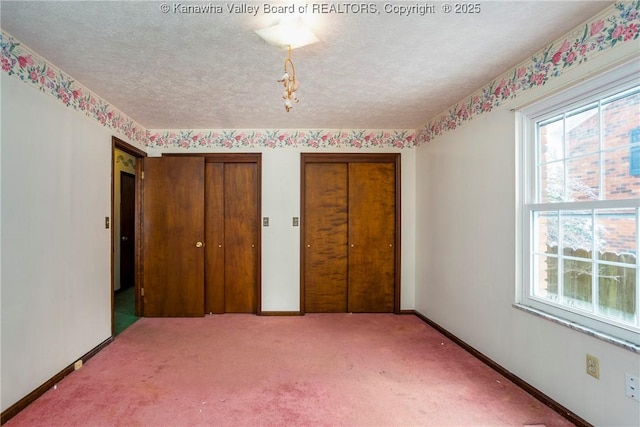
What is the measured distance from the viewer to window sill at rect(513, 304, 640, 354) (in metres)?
1.46

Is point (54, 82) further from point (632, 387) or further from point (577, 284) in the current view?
point (632, 387)

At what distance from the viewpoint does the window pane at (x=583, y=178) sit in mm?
1707

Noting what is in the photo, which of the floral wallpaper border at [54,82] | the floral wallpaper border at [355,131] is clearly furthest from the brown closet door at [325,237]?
the floral wallpaper border at [54,82]

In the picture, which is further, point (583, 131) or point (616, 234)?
point (583, 131)

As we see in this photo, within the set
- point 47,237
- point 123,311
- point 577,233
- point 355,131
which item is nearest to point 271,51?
point 355,131

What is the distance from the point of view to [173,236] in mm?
3562

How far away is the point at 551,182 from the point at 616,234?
1.72 feet

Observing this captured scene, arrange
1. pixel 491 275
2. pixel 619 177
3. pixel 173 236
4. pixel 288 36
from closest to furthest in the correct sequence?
pixel 619 177
pixel 288 36
pixel 491 275
pixel 173 236

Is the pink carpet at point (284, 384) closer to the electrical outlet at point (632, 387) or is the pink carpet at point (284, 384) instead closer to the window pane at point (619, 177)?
the electrical outlet at point (632, 387)

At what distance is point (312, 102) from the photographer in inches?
110

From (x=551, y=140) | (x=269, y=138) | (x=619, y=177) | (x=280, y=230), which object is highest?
(x=269, y=138)

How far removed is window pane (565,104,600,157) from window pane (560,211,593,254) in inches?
15.2

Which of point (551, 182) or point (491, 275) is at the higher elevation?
point (551, 182)

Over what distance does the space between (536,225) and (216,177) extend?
334cm
